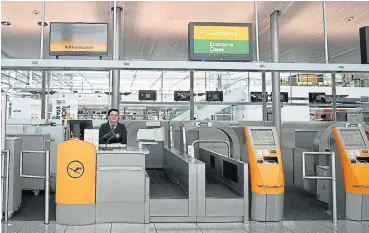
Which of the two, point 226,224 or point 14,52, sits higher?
point 14,52

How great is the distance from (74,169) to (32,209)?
1.42 metres

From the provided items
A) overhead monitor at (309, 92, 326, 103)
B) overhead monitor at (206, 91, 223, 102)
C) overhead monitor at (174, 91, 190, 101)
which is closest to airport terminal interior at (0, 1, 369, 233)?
overhead monitor at (206, 91, 223, 102)

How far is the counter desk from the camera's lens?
14.9 ft

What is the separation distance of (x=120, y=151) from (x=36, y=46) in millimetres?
9476

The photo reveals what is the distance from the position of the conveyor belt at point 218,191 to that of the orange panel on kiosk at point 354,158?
158 centimetres

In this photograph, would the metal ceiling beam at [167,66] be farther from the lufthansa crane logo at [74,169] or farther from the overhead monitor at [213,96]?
the overhead monitor at [213,96]

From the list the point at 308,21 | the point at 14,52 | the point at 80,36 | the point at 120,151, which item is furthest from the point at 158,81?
the point at 120,151

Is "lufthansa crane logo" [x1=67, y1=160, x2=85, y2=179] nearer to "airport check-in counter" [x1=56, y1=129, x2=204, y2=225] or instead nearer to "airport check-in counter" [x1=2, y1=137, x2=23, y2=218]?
"airport check-in counter" [x1=56, y1=129, x2=204, y2=225]

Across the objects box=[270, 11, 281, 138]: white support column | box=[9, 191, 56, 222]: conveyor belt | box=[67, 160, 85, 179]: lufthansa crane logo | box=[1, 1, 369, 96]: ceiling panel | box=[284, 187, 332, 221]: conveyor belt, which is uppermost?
box=[1, 1, 369, 96]: ceiling panel

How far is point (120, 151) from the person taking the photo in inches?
184

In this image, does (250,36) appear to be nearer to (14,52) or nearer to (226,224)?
(226,224)

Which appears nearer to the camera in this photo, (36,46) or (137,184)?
(137,184)

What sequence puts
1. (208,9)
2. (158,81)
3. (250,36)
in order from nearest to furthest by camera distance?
(250,36)
(208,9)
(158,81)

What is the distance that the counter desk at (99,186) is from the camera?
4.54m
